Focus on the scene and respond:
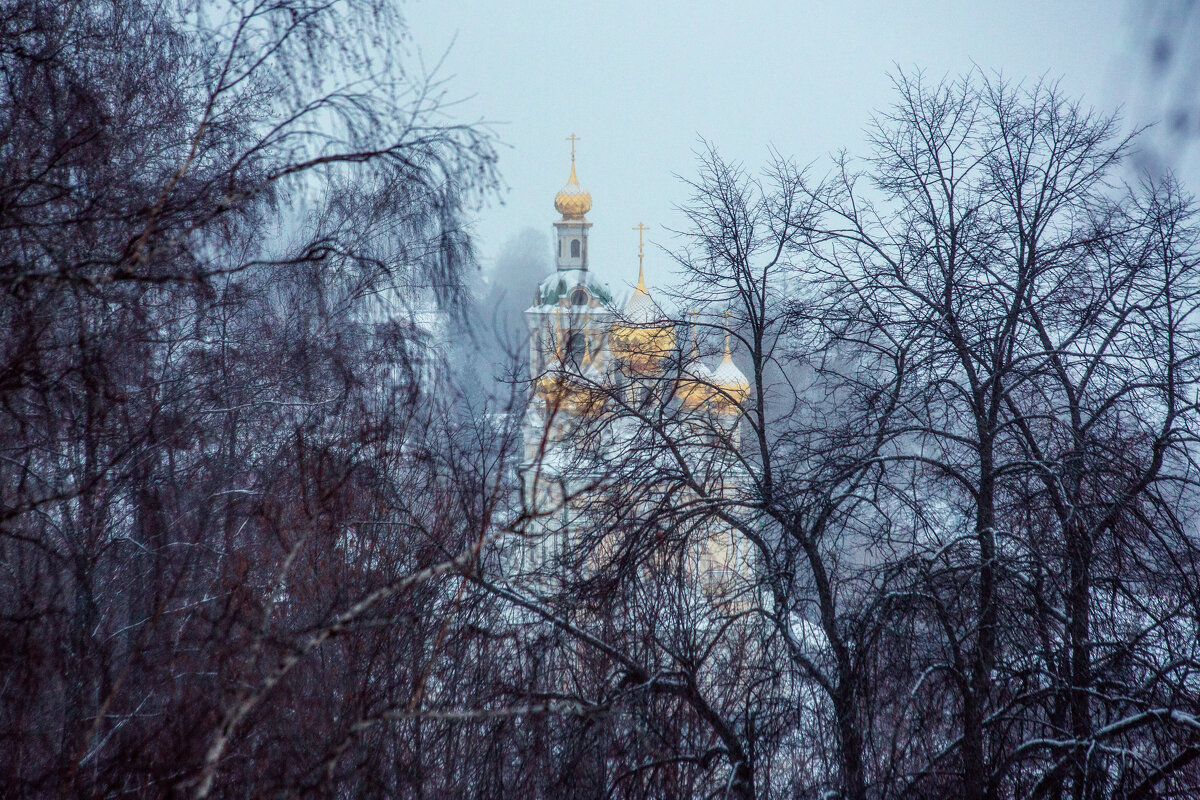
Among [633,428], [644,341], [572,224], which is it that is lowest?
[633,428]

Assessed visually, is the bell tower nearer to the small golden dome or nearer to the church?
the small golden dome

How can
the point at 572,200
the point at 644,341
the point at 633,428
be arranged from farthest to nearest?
the point at 572,200 → the point at 644,341 → the point at 633,428

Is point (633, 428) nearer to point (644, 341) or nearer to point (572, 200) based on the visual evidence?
point (644, 341)

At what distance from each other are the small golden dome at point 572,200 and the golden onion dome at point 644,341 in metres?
17.9

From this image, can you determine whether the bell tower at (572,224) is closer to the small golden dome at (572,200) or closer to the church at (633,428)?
the small golden dome at (572,200)

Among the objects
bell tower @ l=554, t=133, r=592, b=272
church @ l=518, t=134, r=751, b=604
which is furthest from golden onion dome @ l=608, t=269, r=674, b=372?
bell tower @ l=554, t=133, r=592, b=272

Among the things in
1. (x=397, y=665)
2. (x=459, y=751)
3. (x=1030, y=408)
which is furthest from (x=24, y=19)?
(x=1030, y=408)

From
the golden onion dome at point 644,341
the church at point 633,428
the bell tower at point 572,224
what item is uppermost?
the bell tower at point 572,224

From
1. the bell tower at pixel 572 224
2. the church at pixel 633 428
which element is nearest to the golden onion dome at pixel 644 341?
the church at pixel 633 428

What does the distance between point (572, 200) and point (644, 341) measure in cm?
1815

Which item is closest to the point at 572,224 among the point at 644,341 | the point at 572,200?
the point at 572,200

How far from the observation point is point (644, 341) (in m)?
8.02

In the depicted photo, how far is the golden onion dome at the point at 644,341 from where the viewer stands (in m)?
7.57

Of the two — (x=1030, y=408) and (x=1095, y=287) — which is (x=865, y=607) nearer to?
(x=1030, y=408)
